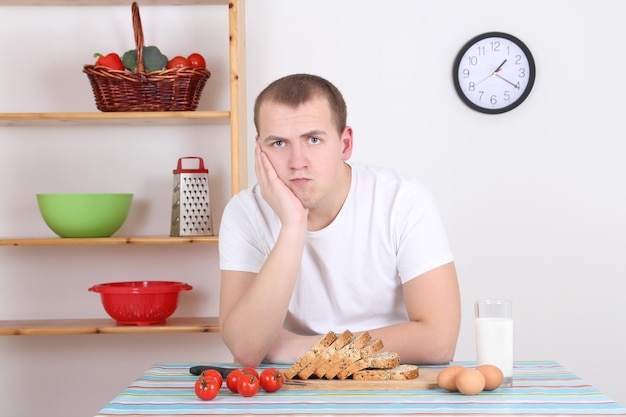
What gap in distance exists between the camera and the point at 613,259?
121 inches

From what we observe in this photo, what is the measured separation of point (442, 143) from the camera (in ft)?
10.1

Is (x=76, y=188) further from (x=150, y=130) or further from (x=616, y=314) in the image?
(x=616, y=314)

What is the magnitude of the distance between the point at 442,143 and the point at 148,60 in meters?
1.10

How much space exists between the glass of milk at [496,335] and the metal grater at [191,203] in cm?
148

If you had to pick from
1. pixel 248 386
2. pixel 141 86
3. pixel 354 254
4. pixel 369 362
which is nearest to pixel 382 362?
pixel 369 362

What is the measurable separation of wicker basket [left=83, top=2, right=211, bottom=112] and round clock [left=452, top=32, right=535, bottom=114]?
948 millimetres

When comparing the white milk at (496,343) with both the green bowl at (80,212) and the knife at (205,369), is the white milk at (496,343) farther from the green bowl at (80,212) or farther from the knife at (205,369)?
the green bowl at (80,212)

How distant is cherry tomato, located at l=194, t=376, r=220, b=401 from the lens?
4.62 feet

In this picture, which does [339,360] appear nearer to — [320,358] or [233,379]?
[320,358]

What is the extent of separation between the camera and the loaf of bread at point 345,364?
59.8 inches

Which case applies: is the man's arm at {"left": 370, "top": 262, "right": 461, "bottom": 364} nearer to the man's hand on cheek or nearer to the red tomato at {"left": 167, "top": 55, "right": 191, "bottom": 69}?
the man's hand on cheek

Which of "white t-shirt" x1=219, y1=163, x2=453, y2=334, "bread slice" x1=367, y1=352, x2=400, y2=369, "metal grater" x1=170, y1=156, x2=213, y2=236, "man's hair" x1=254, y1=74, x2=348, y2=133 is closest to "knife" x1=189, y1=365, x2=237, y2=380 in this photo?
"bread slice" x1=367, y1=352, x2=400, y2=369

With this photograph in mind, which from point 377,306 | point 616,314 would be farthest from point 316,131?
point 616,314

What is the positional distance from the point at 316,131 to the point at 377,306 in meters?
0.48
